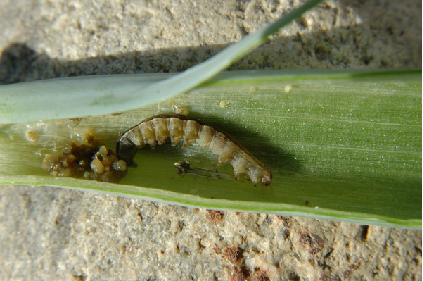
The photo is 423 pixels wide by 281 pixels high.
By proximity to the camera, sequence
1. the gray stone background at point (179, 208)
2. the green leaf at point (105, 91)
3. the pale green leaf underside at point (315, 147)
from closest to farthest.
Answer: the green leaf at point (105, 91)
the pale green leaf underside at point (315, 147)
the gray stone background at point (179, 208)

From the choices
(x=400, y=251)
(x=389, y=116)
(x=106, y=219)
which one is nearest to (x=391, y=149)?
(x=389, y=116)

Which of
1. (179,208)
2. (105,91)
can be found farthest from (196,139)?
(105,91)

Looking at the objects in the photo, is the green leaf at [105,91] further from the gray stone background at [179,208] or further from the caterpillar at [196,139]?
the gray stone background at [179,208]

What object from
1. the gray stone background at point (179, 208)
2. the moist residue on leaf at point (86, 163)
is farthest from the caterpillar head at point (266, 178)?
the moist residue on leaf at point (86, 163)

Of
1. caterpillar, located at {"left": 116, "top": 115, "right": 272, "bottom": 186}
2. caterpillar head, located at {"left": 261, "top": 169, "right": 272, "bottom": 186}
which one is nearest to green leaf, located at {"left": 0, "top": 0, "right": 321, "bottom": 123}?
caterpillar, located at {"left": 116, "top": 115, "right": 272, "bottom": 186}

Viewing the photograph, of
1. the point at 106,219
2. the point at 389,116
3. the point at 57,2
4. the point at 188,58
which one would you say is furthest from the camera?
the point at 57,2

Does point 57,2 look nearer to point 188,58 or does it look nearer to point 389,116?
point 188,58

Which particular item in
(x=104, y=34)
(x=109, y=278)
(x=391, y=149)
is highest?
(x=104, y=34)
